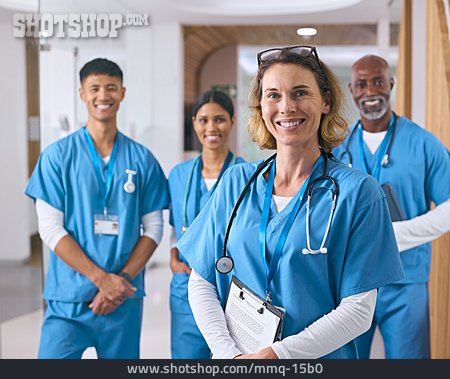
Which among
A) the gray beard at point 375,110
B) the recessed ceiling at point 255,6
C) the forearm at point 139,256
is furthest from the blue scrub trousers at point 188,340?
the recessed ceiling at point 255,6

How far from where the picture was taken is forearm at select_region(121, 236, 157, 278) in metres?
2.29

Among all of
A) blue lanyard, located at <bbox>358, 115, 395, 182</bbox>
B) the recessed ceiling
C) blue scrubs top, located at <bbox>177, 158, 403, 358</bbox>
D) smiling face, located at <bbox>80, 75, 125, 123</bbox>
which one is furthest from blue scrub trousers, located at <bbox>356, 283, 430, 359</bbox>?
the recessed ceiling

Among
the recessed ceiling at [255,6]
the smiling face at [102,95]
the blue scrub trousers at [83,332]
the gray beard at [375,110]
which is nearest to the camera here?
the blue scrub trousers at [83,332]

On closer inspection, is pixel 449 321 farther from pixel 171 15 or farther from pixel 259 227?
pixel 171 15

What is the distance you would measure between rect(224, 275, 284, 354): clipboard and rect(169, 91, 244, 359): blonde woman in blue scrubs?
899mm

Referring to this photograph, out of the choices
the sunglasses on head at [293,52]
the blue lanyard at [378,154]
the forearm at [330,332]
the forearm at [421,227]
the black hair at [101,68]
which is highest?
the black hair at [101,68]

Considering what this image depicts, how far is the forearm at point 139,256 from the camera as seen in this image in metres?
2.29

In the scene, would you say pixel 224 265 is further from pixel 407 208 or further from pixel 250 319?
pixel 407 208

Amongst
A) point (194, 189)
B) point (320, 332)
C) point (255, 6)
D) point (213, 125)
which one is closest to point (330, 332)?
point (320, 332)

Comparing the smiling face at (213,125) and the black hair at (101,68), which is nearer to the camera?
the black hair at (101,68)

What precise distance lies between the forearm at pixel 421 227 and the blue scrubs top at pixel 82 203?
3.25 ft

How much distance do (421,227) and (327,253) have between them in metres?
1.07

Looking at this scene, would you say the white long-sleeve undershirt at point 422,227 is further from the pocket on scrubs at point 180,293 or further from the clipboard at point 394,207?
the pocket on scrubs at point 180,293

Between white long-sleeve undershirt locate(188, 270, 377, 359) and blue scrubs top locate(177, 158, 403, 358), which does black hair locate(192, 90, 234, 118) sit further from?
white long-sleeve undershirt locate(188, 270, 377, 359)
